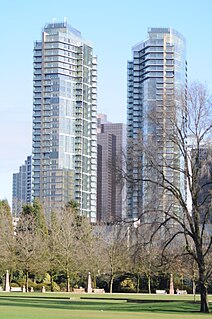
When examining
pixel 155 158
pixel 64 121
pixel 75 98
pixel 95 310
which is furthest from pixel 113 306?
pixel 75 98

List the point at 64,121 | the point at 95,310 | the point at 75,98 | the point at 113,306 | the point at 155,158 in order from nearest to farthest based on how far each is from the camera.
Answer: the point at 95,310, the point at 155,158, the point at 113,306, the point at 64,121, the point at 75,98

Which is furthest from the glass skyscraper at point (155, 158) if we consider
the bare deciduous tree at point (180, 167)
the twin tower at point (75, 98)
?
the twin tower at point (75, 98)

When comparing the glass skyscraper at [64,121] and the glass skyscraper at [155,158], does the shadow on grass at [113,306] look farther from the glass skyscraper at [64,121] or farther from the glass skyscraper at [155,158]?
the glass skyscraper at [64,121]

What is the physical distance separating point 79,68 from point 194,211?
126 meters

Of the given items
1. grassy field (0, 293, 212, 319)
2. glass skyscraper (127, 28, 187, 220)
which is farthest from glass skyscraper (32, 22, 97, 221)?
glass skyscraper (127, 28, 187, 220)

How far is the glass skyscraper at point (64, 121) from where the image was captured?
154250 mm

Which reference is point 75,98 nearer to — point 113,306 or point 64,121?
point 64,121

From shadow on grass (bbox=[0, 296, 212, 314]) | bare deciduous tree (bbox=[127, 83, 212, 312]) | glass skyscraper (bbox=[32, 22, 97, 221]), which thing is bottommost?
shadow on grass (bbox=[0, 296, 212, 314])

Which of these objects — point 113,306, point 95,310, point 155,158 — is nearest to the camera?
point 95,310

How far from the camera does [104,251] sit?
7769 centimetres

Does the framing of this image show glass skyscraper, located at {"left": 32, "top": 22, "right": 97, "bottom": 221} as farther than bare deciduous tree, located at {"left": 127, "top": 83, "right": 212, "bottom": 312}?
Yes

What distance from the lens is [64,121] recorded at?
521ft

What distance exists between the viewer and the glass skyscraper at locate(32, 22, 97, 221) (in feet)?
506

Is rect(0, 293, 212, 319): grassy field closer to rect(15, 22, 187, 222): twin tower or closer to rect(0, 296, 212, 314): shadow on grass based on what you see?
rect(0, 296, 212, 314): shadow on grass
